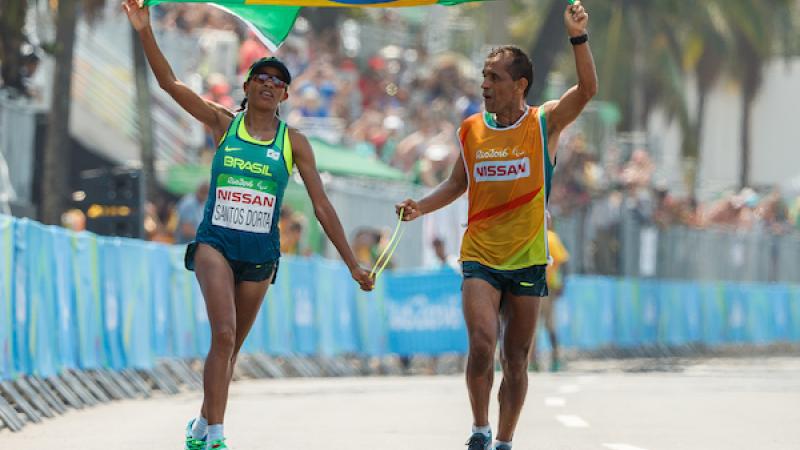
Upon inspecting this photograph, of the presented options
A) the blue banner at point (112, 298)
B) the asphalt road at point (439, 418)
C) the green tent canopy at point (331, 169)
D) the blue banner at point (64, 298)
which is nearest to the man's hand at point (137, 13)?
the asphalt road at point (439, 418)

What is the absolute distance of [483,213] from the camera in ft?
35.7

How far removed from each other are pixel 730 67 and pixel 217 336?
53457 millimetres

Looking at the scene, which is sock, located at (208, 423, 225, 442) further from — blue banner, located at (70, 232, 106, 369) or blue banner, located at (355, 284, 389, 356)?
blue banner, located at (355, 284, 389, 356)

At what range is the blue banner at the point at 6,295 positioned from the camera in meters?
14.4

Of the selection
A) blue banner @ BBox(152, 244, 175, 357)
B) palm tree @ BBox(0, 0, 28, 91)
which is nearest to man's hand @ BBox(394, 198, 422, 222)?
blue banner @ BBox(152, 244, 175, 357)

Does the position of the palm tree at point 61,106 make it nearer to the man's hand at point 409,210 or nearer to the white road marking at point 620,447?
the white road marking at point 620,447

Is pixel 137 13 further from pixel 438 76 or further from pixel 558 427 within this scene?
pixel 438 76

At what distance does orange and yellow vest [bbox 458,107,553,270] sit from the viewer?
424 inches

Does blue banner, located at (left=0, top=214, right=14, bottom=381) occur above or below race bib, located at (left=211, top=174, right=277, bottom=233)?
below

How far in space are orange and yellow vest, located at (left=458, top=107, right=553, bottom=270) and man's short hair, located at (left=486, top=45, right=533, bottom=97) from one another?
0.57ft

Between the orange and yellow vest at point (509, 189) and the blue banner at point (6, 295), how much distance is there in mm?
4596

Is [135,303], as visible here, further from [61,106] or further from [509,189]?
[509,189]

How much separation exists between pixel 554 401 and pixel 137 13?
6.99 m

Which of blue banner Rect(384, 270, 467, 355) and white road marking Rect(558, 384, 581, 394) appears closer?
white road marking Rect(558, 384, 581, 394)
